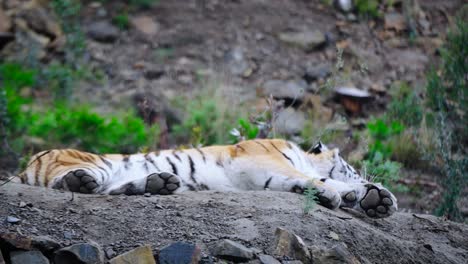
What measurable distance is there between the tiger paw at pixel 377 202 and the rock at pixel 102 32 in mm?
8135

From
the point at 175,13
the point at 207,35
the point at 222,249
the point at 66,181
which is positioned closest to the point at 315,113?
the point at 207,35

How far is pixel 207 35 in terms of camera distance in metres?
12.5

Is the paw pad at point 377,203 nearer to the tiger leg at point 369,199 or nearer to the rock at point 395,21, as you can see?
the tiger leg at point 369,199

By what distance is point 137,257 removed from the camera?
3523 millimetres

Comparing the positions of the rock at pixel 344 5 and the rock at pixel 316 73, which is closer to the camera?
the rock at pixel 316 73

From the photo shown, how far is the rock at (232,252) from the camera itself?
3729 millimetres

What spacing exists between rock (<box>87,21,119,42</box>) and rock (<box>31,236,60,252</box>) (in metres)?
9.02

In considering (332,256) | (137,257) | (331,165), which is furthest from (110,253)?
(331,165)

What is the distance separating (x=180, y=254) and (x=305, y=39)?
9.07 m

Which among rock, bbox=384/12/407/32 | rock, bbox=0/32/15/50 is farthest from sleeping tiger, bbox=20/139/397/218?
rock, bbox=384/12/407/32

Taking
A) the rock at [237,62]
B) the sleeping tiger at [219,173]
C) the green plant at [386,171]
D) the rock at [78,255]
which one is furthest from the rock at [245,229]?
the rock at [237,62]

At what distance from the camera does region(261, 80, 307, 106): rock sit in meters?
10.5

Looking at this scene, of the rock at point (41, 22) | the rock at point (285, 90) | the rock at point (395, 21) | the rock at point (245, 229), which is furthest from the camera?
the rock at point (395, 21)

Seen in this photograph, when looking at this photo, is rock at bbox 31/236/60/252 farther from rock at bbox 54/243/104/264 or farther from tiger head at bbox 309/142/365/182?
tiger head at bbox 309/142/365/182
